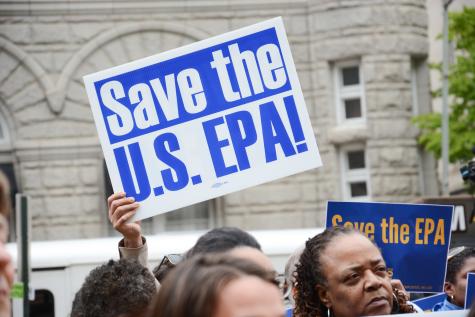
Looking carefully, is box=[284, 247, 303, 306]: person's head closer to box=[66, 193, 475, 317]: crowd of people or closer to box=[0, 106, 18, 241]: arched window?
box=[66, 193, 475, 317]: crowd of people

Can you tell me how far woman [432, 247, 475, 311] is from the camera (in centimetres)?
582

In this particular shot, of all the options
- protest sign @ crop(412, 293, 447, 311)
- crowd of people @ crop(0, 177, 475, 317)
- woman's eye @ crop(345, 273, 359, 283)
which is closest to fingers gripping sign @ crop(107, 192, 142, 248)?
crowd of people @ crop(0, 177, 475, 317)

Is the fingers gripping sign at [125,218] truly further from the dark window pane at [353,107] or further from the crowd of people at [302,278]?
the dark window pane at [353,107]

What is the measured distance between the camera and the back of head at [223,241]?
152 inches

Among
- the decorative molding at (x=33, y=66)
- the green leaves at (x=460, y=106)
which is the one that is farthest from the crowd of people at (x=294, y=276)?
the green leaves at (x=460, y=106)

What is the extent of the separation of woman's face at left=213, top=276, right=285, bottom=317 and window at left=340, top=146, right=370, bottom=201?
676 inches

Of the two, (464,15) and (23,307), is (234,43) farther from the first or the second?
(464,15)

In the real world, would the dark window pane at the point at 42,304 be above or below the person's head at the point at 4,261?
below

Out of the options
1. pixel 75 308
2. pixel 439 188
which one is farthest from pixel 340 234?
pixel 439 188

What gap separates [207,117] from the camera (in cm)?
535

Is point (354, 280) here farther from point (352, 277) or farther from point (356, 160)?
point (356, 160)

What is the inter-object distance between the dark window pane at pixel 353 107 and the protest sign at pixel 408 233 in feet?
47.3

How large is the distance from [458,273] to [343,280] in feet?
6.03

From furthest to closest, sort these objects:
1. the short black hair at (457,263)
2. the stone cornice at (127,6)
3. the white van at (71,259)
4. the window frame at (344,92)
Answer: the window frame at (344,92) < the stone cornice at (127,6) < the white van at (71,259) < the short black hair at (457,263)
